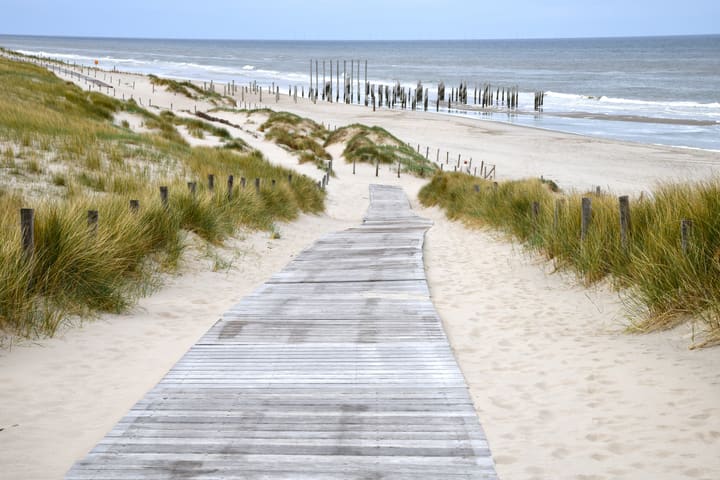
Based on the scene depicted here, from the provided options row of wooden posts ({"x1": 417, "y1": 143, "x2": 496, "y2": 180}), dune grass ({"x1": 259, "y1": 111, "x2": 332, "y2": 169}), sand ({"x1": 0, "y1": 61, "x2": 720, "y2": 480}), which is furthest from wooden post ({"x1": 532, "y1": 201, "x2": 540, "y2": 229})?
dune grass ({"x1": 259, "y1": 111, "x2": 332, "y2": 169})

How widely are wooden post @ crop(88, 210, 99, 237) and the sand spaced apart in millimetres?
1029

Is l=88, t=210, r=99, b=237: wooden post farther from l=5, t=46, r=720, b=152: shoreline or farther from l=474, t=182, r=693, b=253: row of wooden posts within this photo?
l=5, t=46, r=720, b=152: shoreline

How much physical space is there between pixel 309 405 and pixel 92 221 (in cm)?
453

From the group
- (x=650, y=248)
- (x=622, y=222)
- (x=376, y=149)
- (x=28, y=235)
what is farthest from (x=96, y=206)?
(x=376, y=149)

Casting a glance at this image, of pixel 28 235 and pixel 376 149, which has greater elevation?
pixel 28 235

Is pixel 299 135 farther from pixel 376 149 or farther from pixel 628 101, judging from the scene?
pixel 628 101

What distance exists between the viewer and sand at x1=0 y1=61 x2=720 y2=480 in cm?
412

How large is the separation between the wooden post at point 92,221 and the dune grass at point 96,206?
27 mm

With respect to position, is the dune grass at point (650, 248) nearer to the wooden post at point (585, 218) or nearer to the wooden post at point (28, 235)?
the wooden post at point (585, 218)

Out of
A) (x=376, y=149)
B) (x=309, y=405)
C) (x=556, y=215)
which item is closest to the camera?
(x=309, y=405)

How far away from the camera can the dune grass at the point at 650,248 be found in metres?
6.15

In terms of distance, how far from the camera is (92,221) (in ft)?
26.5

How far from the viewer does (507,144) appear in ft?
141

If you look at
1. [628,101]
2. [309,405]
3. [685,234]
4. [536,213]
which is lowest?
[309,405]
